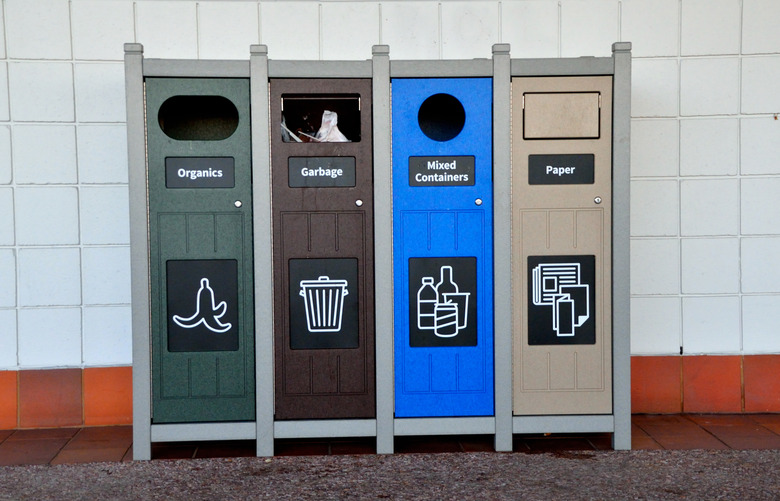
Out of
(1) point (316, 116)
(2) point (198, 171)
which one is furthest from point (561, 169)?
(2) point (198, 171)

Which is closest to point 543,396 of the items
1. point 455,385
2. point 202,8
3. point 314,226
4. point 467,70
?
point 455,385

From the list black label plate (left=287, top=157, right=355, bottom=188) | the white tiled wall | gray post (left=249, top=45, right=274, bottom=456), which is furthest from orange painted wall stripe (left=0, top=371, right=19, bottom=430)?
black label plate (left=287, top=157, right=355, bottom=188)

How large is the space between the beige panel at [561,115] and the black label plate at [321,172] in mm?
815

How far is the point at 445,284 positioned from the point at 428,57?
1.40 m

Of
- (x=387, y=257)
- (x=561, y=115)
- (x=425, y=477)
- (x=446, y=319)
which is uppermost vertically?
(x=561, y=115)

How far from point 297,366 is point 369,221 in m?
0.73

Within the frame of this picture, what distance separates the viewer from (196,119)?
12.1 feet

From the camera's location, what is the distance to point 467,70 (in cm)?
335

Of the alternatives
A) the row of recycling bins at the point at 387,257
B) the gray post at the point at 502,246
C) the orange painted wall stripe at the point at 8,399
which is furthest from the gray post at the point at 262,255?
the orange painted wall stripe at the point at 8,399

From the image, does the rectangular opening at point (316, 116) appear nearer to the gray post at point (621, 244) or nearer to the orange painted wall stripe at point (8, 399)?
the gray post at point (621, 244)

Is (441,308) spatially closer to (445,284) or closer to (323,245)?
(445,284)

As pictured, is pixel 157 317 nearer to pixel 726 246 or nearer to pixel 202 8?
pixel 202 8

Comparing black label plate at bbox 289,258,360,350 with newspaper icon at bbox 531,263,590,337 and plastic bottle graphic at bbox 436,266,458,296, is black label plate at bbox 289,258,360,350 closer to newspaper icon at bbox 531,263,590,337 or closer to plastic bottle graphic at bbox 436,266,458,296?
plastic bottle graphic at bbox 436,266,458,296

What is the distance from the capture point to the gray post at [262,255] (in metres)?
3.29
